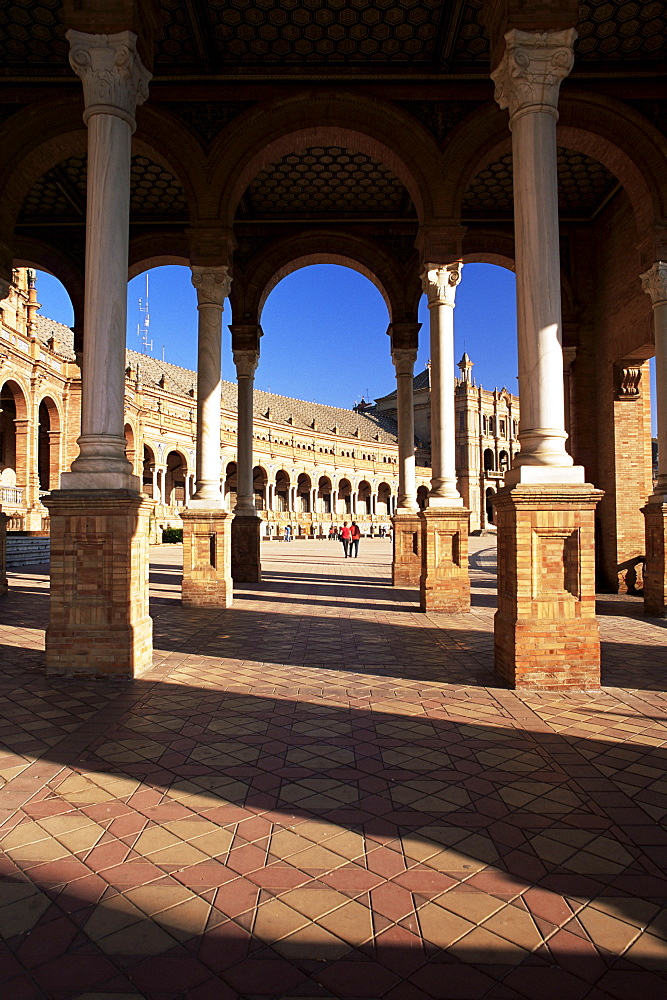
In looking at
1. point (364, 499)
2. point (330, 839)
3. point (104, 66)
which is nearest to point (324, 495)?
point (364, 499)

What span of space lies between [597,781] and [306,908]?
6.46 ft

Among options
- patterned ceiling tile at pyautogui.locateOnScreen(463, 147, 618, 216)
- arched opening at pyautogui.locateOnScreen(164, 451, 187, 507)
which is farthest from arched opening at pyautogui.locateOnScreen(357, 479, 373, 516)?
patterned ceiling tile at pyautogui.locateOnScreen(463, 147, 618, 216)

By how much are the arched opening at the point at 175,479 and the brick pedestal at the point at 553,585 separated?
152ft

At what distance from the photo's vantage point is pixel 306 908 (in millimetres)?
2346

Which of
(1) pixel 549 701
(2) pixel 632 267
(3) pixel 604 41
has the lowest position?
(1) pixel 549 701

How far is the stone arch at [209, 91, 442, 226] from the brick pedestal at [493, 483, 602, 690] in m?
6.19

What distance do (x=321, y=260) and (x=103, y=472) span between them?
1083 cm

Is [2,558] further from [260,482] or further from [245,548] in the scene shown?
[260,482]

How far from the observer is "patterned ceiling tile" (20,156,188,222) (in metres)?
11.8

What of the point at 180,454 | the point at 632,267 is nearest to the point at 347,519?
the point at 180,454

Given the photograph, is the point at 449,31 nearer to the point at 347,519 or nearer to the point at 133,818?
the point at 133,818

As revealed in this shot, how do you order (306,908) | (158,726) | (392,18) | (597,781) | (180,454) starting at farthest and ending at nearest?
(180,454)
(392,18)
(158,726)
(597,781)
(306,908)

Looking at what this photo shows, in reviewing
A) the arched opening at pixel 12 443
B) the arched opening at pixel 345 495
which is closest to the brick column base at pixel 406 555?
the arched opening at pixel 12 443

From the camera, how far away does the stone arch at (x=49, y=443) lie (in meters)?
34.8
